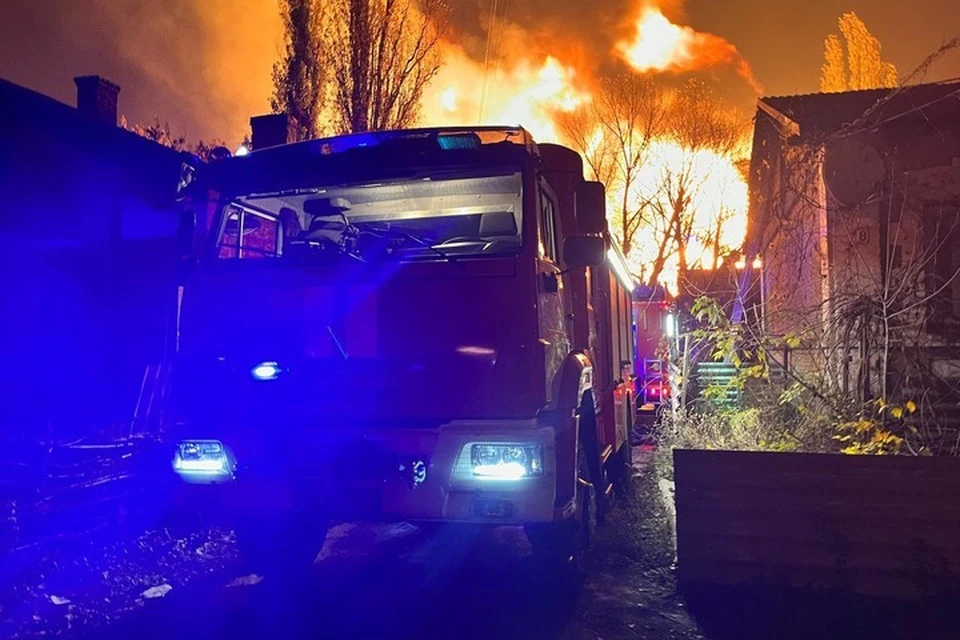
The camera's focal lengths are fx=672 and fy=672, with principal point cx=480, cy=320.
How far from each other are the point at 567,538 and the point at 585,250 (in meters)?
1.77

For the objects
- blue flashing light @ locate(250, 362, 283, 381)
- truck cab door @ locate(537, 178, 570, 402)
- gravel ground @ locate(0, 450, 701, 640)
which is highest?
truck cab door @ locate(537, 178, 570, 402)

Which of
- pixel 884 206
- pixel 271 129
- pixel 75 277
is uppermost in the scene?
pixel 271 129

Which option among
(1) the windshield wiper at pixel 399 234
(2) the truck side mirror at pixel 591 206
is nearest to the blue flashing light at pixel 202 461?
(1) the windshield wiper at pixel 399 234

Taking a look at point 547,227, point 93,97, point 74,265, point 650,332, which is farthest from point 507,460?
point 93,97

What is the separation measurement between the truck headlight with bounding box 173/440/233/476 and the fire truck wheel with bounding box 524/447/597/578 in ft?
5.88

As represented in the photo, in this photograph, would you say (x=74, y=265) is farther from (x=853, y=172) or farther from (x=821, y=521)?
(x=853, y=172)

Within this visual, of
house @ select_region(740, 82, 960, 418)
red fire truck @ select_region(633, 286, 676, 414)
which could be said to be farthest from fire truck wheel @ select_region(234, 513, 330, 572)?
red fire truck @ select_region(633, 286, 676, 414)

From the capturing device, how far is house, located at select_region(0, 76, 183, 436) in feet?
30.9

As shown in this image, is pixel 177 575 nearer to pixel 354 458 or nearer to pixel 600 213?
pixel 354 458

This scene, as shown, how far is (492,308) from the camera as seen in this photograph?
367 centimetres

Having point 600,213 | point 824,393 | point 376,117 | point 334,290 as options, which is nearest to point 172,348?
point 334,290

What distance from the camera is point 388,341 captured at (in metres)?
3.76

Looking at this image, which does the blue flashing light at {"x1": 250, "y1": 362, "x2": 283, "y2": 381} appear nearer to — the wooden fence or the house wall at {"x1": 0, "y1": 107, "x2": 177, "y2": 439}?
the wooden fence

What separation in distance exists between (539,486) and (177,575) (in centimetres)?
314
